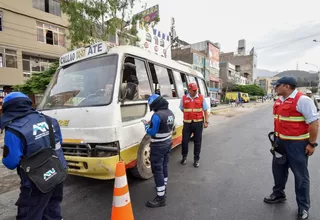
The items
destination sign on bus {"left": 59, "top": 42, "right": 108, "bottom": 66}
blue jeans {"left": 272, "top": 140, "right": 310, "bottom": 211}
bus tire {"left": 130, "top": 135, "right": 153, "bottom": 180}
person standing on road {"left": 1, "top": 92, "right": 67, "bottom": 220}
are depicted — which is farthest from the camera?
bus tire {"left": 130, "top": 135, "right": 153, "bottom": 180}

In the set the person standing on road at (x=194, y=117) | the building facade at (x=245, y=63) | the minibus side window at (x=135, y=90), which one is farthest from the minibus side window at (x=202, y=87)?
the building facade at (x=245, y=63)

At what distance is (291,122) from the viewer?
2518 mm

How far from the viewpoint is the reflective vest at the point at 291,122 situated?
247 centimetres

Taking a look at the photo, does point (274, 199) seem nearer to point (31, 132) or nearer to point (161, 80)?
point (161, 80)

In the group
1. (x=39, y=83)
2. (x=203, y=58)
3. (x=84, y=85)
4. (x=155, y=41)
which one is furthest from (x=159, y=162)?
(x=203, y=58)

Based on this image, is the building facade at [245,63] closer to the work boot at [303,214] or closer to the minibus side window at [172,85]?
the minibus side window at [172,85]

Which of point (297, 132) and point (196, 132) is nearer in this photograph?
point (297, 132)

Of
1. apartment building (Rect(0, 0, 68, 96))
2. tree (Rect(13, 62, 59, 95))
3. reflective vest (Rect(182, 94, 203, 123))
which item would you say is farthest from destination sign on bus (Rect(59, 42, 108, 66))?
apartment building (Rect(0, 0, 68, 96))

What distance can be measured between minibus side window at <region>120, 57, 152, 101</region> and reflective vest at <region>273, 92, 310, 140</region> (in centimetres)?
216

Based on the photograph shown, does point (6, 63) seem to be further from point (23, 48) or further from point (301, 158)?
point (301, 158)

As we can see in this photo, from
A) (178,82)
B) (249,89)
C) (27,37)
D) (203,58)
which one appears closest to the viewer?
(178,82)

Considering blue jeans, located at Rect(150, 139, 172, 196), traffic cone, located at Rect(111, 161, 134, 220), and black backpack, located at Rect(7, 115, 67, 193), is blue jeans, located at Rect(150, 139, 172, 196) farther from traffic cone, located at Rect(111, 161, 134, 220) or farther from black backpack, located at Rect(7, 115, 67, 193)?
black backpack, located at Rect(7, 115, 67, 193)

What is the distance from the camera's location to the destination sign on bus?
3.26m

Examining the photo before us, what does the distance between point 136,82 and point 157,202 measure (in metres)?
1.96
